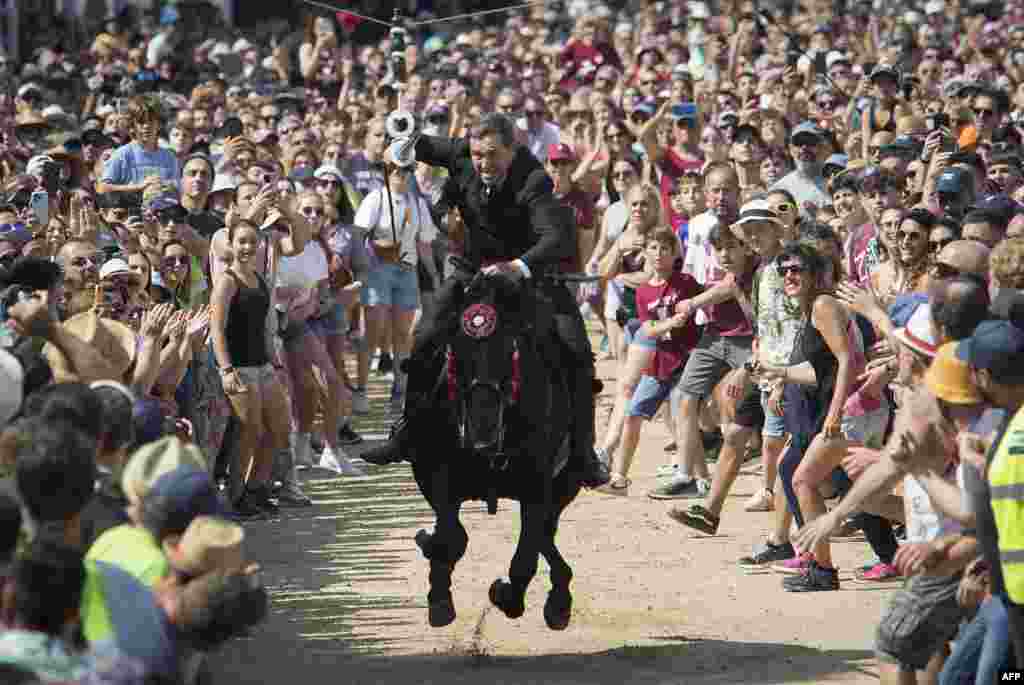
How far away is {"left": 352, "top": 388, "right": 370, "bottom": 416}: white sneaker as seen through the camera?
54.6ft

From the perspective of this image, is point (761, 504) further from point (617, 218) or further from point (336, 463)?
point (617, 218)

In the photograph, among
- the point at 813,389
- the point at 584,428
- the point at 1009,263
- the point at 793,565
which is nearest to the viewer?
the point at 1009,263

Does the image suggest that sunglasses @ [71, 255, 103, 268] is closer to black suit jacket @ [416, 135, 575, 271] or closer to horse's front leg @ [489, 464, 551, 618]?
black suit jacket @ [416, 135, 575, 271]

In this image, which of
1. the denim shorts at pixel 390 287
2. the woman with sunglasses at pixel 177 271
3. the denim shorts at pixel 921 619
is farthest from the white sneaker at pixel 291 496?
the denim shorts at pixel 921 619

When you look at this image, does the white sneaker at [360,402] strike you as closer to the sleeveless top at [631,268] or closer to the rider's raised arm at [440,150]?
→ the sleeveless top at [631,268]

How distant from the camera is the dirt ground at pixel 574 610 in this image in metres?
8.86

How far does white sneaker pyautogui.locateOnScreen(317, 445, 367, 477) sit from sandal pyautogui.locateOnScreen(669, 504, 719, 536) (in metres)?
3.51

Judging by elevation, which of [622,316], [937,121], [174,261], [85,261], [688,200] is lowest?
[622,316]

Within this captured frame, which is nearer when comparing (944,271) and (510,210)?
(944,271)

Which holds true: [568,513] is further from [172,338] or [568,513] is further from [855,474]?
[855,474]

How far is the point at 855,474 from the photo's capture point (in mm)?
6801

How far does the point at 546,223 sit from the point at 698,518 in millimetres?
2643

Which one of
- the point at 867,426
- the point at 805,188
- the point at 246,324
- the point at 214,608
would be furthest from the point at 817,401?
the point at 214,608

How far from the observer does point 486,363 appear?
879cm
